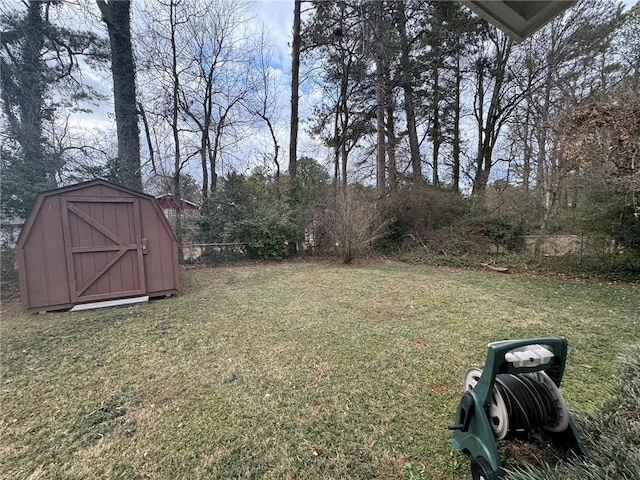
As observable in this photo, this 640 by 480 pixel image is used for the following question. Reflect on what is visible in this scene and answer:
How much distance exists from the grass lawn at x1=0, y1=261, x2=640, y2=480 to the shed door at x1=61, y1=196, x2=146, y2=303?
485 mm

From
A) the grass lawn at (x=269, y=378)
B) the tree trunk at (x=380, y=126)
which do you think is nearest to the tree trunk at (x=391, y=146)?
the tree trunk at (x=380, y=126)

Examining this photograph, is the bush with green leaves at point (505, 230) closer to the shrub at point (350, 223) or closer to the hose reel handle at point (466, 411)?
the shrub at point (350, 223)

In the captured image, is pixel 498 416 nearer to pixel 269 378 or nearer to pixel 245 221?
pixel 269 378

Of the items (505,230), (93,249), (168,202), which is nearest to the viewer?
(93,249)

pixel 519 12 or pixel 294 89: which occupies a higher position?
pixel 294 89

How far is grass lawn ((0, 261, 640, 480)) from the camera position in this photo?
63.7 inches

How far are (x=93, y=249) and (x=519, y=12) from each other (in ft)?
18.9

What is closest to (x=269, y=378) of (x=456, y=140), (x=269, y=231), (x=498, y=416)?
(x=498, y=416)

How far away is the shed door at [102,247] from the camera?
169 inches

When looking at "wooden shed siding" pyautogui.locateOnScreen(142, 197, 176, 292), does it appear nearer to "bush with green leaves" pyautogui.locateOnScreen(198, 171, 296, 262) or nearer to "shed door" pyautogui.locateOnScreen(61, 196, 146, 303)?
"shed door" pyautogui.locateOnScreen(61, 196, 146, 303)

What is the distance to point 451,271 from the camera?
728 cm

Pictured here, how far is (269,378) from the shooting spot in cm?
243

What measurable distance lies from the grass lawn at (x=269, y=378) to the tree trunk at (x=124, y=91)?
453 centimetres

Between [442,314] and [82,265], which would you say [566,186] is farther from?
Result: [82,265]
